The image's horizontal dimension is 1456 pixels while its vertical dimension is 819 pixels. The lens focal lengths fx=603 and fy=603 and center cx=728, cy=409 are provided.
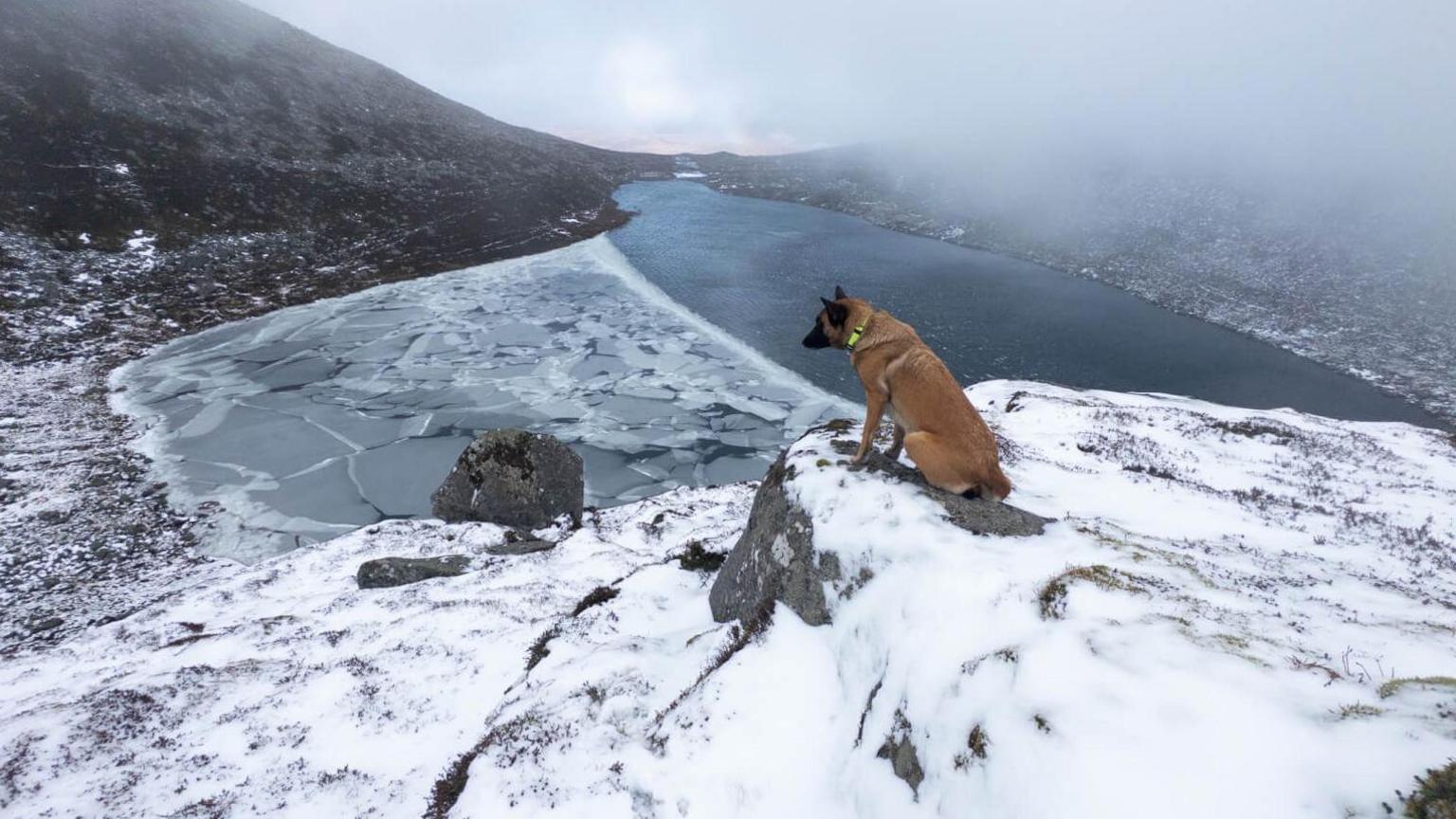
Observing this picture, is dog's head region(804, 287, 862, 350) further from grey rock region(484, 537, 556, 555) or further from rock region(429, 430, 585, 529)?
rock region(429, 430, 585, 529)

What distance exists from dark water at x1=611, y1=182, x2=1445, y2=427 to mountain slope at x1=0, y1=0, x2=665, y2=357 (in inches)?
897

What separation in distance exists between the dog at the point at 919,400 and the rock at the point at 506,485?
14.4m

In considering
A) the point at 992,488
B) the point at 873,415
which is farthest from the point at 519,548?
the point at 992,488

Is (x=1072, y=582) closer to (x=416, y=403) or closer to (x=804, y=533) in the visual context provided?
(x=804, y=533)

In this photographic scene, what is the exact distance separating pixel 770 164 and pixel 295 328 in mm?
156546

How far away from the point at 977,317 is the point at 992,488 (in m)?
49.7

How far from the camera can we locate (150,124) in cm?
6119

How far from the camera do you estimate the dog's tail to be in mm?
8297

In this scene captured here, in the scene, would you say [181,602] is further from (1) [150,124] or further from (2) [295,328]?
(1) [150,124]

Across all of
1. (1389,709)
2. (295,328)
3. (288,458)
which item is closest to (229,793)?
(1389,709)

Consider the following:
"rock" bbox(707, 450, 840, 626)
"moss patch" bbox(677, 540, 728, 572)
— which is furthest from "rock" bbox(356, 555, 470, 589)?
"rock" bbox(707, 450, 840, 626)

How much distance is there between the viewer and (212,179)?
5978 centimetres

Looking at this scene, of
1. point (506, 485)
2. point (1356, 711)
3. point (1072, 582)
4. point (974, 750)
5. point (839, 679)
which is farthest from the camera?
point (506, 485)

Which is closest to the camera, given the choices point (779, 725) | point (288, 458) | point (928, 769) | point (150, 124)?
point (928, 769)
